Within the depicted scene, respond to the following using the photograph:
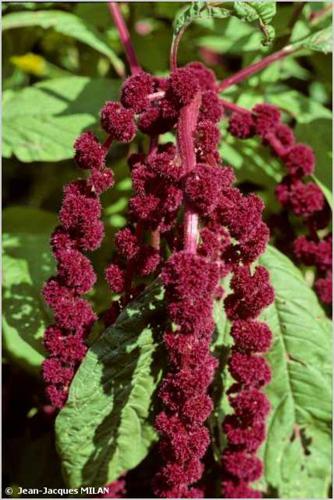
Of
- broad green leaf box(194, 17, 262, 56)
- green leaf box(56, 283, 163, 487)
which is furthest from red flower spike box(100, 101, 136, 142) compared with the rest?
broad green leaf box(194, 17, 262, 56)

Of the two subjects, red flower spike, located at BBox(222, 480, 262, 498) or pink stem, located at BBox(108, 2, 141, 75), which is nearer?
red flower spike, located at BBox(222, 480, 262, 498)

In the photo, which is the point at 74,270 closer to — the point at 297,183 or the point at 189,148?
the point at 189,148

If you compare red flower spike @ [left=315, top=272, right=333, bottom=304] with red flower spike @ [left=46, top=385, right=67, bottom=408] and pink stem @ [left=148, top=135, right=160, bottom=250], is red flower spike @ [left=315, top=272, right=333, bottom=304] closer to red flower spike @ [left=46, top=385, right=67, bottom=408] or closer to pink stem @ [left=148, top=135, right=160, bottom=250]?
pink stem @ [left=148, top=135, right=160, bottom=250]

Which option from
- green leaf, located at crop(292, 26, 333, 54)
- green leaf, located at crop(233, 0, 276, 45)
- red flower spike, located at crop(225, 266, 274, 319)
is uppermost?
green leaf, located at crop(292, 26, 333, 54)

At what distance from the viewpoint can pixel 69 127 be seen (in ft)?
5.55

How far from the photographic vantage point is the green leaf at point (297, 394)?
141 centimetres

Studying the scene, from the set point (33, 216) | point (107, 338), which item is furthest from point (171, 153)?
point (33, 216)

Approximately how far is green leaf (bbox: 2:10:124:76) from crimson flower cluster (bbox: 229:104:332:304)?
0.47 meters

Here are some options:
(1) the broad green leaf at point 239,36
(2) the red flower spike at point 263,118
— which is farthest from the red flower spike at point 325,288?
(1) the broad green leaf at point 239,36

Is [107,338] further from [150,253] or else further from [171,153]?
[171,153]

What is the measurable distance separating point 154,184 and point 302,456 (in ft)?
2.13

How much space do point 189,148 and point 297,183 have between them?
0.44m

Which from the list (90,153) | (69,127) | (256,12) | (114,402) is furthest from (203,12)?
(114,402)

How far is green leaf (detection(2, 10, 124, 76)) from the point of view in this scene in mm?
1758
